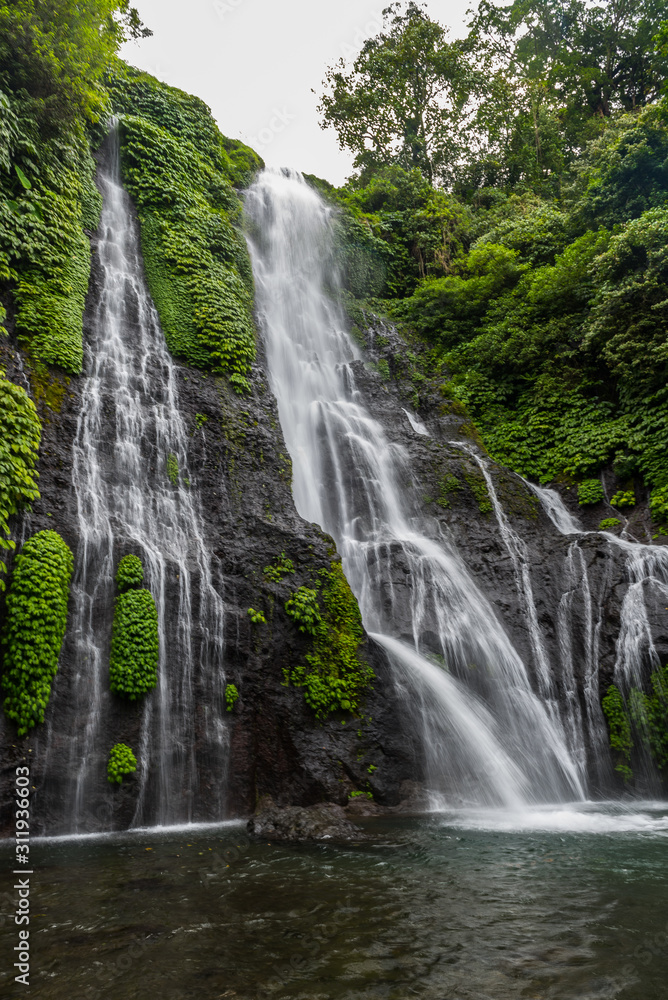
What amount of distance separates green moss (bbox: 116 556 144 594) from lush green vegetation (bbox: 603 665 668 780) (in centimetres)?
865

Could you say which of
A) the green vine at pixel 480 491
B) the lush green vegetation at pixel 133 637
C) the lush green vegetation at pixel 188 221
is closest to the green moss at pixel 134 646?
the lush green vegetation at pixel 133 637

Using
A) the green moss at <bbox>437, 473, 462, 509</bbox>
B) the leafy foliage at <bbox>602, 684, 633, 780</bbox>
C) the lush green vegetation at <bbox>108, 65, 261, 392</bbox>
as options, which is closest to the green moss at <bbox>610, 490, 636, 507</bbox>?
the green moss at <bbox>437, 473, 462, 509</bbox>

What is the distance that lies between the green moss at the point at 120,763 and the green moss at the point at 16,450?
10.1 ft

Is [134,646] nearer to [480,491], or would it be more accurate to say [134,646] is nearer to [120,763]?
[120,763]

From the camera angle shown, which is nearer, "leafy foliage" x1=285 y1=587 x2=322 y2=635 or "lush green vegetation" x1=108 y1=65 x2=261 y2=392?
"leafy foliage" x1=285 y1=587 x2=322 y2=635

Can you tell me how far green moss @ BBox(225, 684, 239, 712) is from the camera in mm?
9008

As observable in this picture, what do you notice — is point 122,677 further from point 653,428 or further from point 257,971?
point 653,428

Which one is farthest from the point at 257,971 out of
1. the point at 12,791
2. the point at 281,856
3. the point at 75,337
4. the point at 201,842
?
the point at 75,337

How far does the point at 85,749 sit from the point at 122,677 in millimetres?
1052

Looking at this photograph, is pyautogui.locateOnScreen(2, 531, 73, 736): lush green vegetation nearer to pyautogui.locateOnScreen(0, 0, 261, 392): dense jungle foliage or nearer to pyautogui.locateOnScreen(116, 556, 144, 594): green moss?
pyautogui.locateOnScreen(116, 556, 144, 594): green moss

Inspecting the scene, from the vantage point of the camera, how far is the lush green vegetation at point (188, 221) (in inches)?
543

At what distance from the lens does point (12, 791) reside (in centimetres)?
737

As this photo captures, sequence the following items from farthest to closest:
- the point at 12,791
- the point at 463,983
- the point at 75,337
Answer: the point at 75,337, the point at 12,791, the point at 463,983

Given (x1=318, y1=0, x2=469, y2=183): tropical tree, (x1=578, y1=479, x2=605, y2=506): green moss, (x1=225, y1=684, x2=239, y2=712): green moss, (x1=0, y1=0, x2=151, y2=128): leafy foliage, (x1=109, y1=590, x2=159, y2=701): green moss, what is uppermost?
(x1=318, y1=0, x2=469, y2=183): tropical tree
